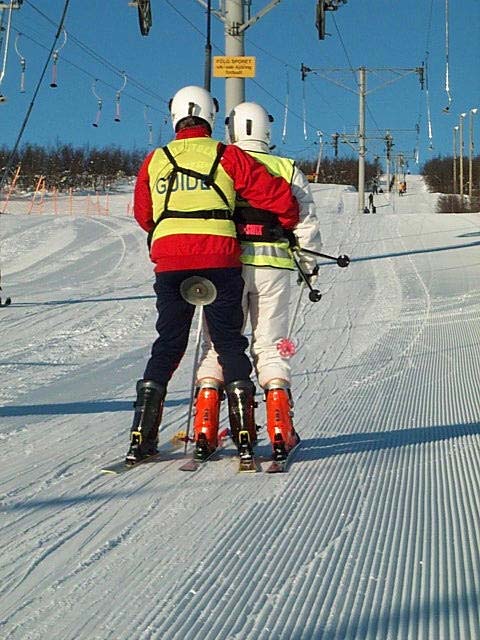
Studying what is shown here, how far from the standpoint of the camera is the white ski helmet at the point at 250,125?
3.92m

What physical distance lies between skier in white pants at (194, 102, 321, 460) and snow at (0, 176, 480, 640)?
24cm

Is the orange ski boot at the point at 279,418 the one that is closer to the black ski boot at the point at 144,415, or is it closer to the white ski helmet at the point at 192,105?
the black ski boot at the point at 144,415

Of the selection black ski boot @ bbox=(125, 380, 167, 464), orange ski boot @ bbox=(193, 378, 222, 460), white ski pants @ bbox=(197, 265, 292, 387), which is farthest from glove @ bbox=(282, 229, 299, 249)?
black ski boot @ bbox=(125, 380, 167, 464)

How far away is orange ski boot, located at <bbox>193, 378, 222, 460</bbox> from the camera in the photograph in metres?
3.80

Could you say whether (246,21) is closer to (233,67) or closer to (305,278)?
(233,67)

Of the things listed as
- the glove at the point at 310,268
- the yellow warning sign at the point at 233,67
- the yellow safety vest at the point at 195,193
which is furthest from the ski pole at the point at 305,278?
the yellow warning sign at the point at 233,67

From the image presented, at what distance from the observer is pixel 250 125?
3.92 meters

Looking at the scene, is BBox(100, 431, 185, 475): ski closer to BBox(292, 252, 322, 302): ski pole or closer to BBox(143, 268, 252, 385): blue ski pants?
BBox(143, 268, 252, 385): blue ski pants

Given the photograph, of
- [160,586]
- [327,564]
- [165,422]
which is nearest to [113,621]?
[160,586]

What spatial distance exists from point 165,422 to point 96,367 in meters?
2.34

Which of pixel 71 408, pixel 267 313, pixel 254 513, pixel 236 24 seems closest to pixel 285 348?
pixel 267 313

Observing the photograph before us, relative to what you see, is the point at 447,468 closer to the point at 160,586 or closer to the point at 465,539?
the point at 465,539

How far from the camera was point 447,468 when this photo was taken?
3.68m

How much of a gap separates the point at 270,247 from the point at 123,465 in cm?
118
